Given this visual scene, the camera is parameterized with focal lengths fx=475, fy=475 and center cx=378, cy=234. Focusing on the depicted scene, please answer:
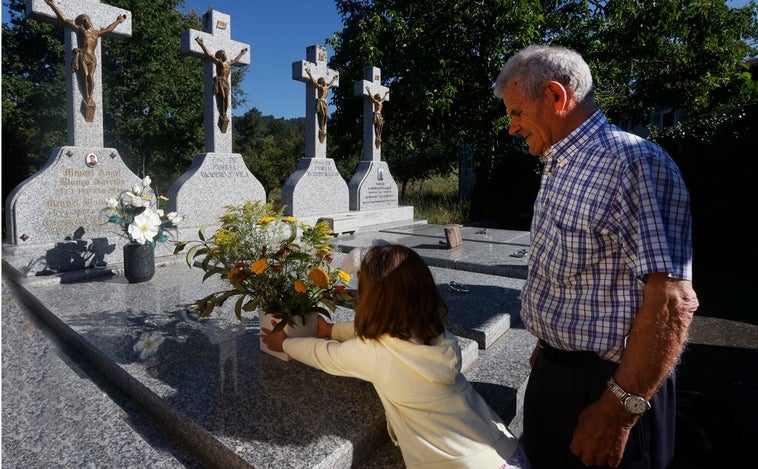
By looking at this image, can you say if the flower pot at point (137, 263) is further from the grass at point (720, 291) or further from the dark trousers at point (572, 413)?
the grass at point (720, 291)

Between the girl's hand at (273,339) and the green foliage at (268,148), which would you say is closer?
the girl's hand at (273,339)

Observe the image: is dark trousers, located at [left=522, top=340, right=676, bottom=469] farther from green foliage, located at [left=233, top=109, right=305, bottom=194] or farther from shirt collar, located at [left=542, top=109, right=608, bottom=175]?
green foliage, located at [left=233, top=109, right=305, bottom=194]

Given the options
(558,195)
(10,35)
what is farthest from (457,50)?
(10,35)

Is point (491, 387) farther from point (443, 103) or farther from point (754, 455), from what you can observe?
point (443, 103)

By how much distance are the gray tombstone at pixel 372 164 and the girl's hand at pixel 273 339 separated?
6726mm

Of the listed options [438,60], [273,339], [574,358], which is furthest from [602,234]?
[438,60]

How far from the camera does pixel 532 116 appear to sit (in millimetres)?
1757

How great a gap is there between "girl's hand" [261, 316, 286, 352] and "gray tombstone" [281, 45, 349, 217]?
543 centimetres

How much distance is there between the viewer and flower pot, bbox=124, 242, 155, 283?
13.9 ft

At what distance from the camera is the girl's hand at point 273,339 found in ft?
8.05

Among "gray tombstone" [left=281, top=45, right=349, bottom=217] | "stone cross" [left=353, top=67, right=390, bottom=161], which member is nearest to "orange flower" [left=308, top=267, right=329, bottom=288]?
"gray tombstone" [left=281, top=45, right=349, bottom=217]

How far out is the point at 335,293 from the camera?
8.00 feet

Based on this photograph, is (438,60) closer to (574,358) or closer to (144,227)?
(144,227)

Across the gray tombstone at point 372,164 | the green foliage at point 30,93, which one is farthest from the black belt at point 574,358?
the green foliage at point 30,93
